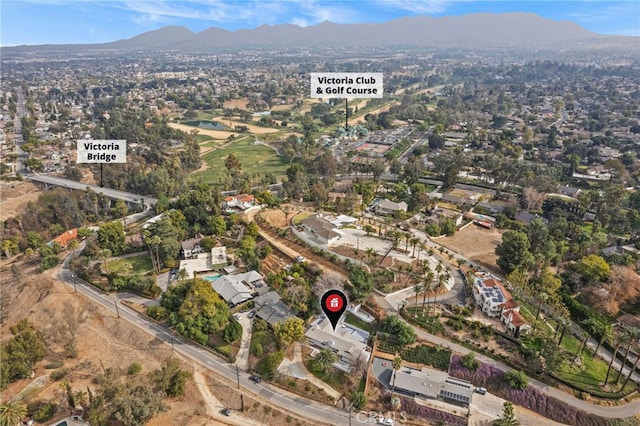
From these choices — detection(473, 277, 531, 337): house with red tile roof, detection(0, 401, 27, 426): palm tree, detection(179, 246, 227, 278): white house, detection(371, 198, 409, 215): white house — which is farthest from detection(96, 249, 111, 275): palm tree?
detection(473, 277, 531, 337): house with red tile roof

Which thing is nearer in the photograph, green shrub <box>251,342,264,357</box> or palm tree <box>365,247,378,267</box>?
green shrub <box>251,342,264,357</box>

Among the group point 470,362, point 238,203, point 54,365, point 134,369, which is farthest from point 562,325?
point 54,365

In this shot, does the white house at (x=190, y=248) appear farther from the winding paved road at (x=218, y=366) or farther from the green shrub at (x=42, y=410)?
the green shrub at (x=42, y=410)

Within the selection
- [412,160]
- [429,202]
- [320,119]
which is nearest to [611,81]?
[320,119]

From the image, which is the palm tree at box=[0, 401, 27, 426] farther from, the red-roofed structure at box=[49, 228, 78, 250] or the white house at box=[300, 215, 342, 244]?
the white house at box=[300, 215, 342, 244]

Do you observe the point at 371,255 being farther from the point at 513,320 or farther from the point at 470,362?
the point at 470,362

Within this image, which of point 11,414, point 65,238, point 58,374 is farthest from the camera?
point 65,238
